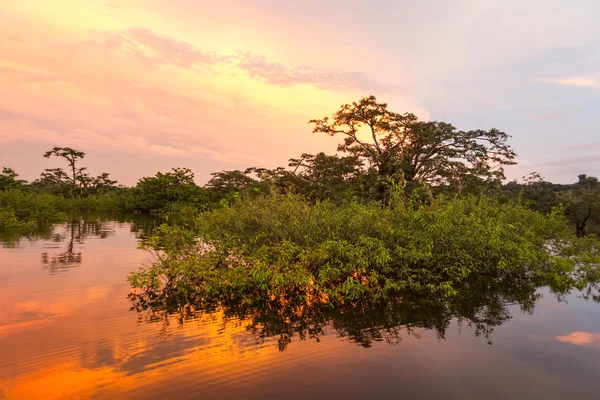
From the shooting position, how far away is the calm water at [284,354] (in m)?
6.56

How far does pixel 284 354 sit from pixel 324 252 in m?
3.37

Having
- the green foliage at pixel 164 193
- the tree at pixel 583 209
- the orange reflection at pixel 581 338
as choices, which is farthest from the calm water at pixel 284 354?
the green foliage at pixel 164 193

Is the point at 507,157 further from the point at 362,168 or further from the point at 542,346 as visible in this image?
the point at 542,346

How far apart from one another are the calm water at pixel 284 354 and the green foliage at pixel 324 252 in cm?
133

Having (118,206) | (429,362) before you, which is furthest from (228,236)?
(118,206)

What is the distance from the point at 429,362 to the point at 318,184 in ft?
75.5

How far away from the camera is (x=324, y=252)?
34.8 feet

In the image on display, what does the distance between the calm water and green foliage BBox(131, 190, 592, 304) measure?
4.35ft

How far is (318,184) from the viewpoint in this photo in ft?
99.6

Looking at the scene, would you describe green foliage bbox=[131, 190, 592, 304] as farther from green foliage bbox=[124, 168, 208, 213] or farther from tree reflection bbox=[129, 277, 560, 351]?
green foliage bbox=[124, 168, 208, 213]

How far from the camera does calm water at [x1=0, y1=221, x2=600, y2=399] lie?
656cm

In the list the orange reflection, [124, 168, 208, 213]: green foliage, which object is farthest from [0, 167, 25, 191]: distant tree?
the orange reflection

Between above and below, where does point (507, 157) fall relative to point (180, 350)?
above

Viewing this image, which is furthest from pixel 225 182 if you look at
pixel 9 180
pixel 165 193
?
pixel 9 180
